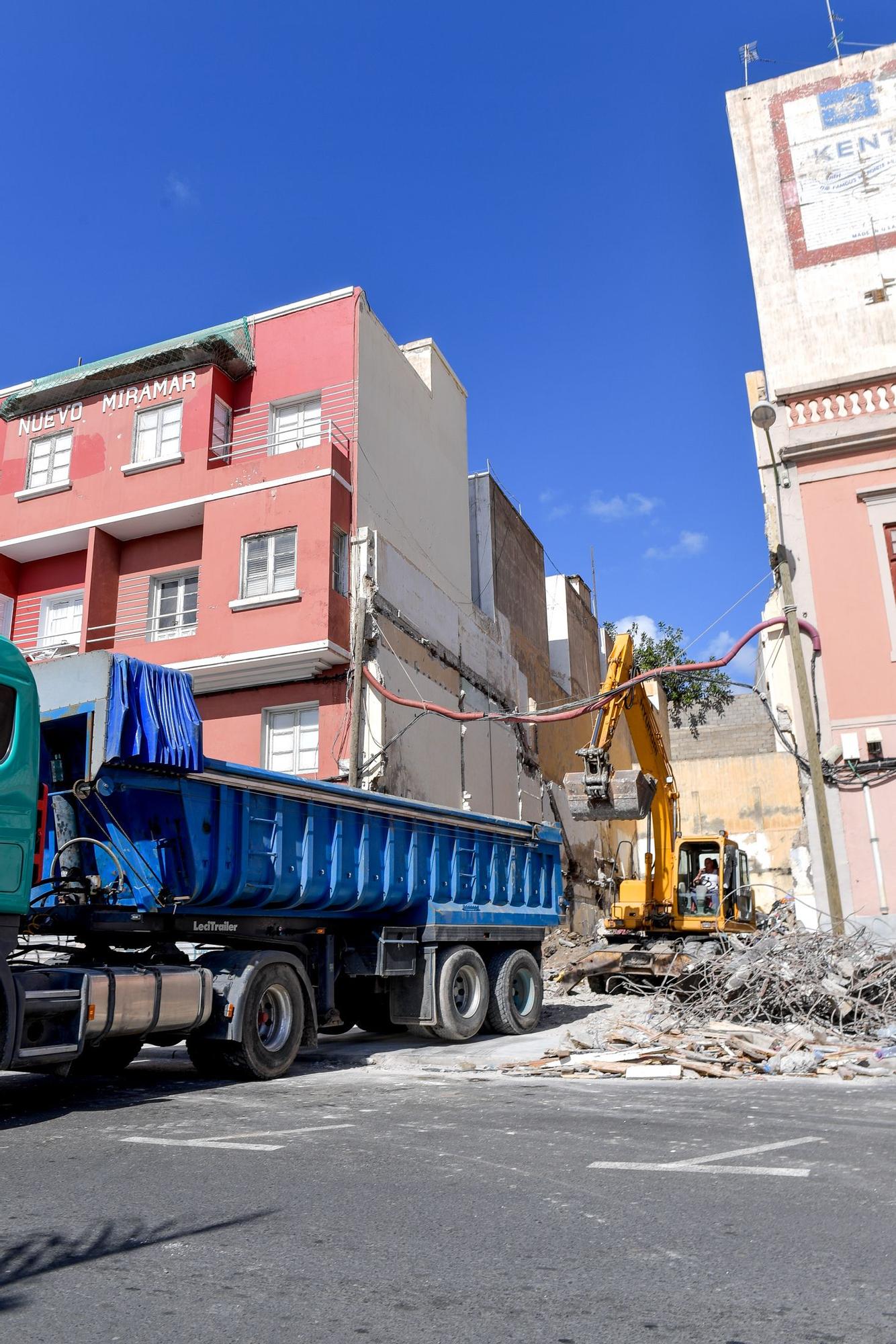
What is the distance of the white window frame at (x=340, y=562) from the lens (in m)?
19.0

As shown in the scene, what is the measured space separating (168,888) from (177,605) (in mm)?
12695

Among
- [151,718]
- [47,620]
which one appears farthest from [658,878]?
[47,620]

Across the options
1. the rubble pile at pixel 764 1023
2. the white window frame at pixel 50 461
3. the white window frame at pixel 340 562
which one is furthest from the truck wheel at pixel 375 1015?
the white window frame at pixel 50 461

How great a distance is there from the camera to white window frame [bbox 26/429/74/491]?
2222cm

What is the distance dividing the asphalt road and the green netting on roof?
54.7ft

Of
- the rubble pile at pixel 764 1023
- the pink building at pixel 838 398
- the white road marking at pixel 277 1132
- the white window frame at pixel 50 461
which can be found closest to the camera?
the white road marking at pixel 277 1132

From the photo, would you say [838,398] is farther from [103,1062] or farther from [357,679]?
[103,1062]

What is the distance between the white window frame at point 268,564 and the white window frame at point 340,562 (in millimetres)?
667

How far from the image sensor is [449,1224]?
4535 mm

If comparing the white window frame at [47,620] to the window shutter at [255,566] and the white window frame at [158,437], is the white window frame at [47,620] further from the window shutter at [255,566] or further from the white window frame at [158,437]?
the window shutter at [255,566]

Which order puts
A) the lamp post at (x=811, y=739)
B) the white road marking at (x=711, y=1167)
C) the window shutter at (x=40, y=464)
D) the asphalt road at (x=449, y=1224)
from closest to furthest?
the asphalt road at (x=449, y=1224) → the white road marking at (x=711, y=1167) → the lamp post at (x=811, y=739) → the window shutter at (x=40, y=464)

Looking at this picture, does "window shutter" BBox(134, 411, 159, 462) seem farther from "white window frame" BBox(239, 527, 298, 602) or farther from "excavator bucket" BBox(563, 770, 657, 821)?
"excavator bucket" BBox(563, 770, 657, 821)

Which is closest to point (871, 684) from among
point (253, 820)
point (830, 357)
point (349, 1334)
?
point (830, 357)

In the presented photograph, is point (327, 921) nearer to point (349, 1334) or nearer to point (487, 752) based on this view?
point (349, 1334)
